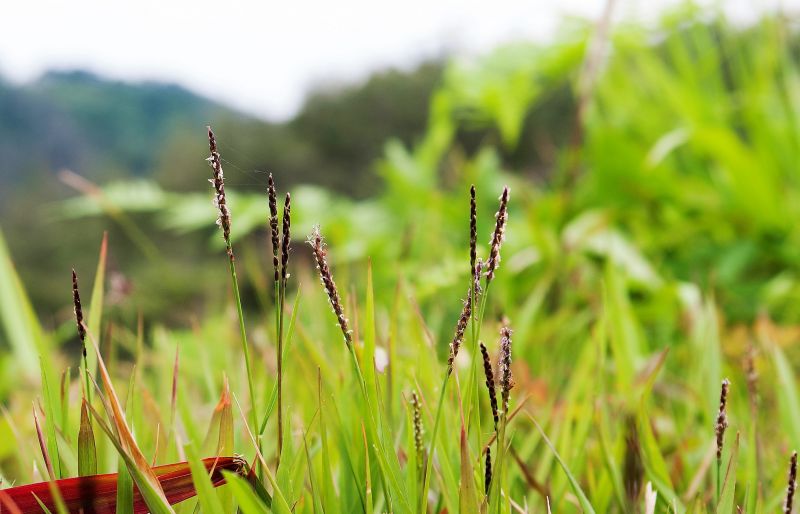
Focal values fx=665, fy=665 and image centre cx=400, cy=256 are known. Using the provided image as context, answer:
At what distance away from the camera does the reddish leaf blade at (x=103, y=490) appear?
43 cm

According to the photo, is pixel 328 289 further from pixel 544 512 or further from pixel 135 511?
pixel 544 512

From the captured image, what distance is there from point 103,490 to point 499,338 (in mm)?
364

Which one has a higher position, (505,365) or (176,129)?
(176,129)

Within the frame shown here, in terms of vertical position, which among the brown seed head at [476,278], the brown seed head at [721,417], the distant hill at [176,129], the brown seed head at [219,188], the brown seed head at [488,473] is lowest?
the brown seed head at [488,473]

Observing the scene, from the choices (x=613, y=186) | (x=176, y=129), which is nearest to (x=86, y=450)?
(x=613, y=186)

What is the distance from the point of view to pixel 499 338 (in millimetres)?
644

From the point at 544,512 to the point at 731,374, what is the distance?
0.75m

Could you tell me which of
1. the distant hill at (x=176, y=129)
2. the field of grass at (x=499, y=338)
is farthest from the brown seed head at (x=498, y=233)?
the distant hill at (x=176, y=129)

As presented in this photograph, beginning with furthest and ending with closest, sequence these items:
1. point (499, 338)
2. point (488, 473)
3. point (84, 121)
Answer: point (84, 121)
point (499, 338)
point (488, 473)

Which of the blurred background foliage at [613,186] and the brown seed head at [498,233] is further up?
the blurred background foliage at [613,186]

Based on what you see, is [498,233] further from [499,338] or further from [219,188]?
[499,338]

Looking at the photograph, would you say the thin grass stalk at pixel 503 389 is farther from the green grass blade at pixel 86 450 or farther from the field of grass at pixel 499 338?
the green grass blade at pixel 86 450

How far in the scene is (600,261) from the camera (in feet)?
5.85

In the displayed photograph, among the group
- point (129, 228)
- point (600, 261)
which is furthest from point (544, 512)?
point (600, 261)
